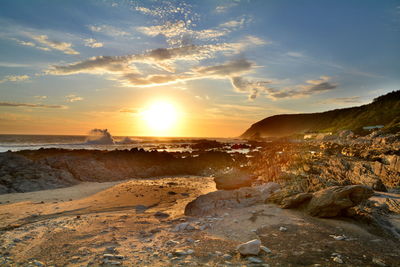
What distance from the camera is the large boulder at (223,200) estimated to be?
35.4ft

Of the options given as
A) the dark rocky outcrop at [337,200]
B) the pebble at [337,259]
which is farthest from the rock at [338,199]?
the pebble at [337,259]

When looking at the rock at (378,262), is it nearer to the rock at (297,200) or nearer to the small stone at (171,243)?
the rock at (297,200)

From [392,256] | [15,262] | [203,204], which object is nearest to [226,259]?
[392,256]

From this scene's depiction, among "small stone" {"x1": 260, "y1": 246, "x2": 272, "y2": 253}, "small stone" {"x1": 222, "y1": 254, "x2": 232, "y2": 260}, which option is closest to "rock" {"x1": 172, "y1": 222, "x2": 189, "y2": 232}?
"small stone" {"x1": 222, "y1": 254, "x2": 232, "y2": 260}

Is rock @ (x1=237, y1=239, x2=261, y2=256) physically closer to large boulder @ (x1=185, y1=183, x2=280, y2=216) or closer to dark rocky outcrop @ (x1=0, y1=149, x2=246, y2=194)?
large boulder @ (x1=185, y1=183, x2=280, y2=216)

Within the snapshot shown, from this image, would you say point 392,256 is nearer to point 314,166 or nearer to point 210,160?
point 314,166

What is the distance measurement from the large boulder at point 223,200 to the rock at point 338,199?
3245mm

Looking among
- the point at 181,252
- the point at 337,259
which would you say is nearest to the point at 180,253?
the point at 181,252

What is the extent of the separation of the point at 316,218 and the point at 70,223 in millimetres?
10083

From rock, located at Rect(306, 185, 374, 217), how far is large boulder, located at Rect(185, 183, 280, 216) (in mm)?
3245

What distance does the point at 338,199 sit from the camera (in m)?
8.73

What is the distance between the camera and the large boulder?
10.8m

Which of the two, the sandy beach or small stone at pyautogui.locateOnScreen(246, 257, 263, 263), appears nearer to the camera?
small stone at pyautogui.locateOnScreen(246, 257, 263, 263)

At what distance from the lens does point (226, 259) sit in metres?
5.97
